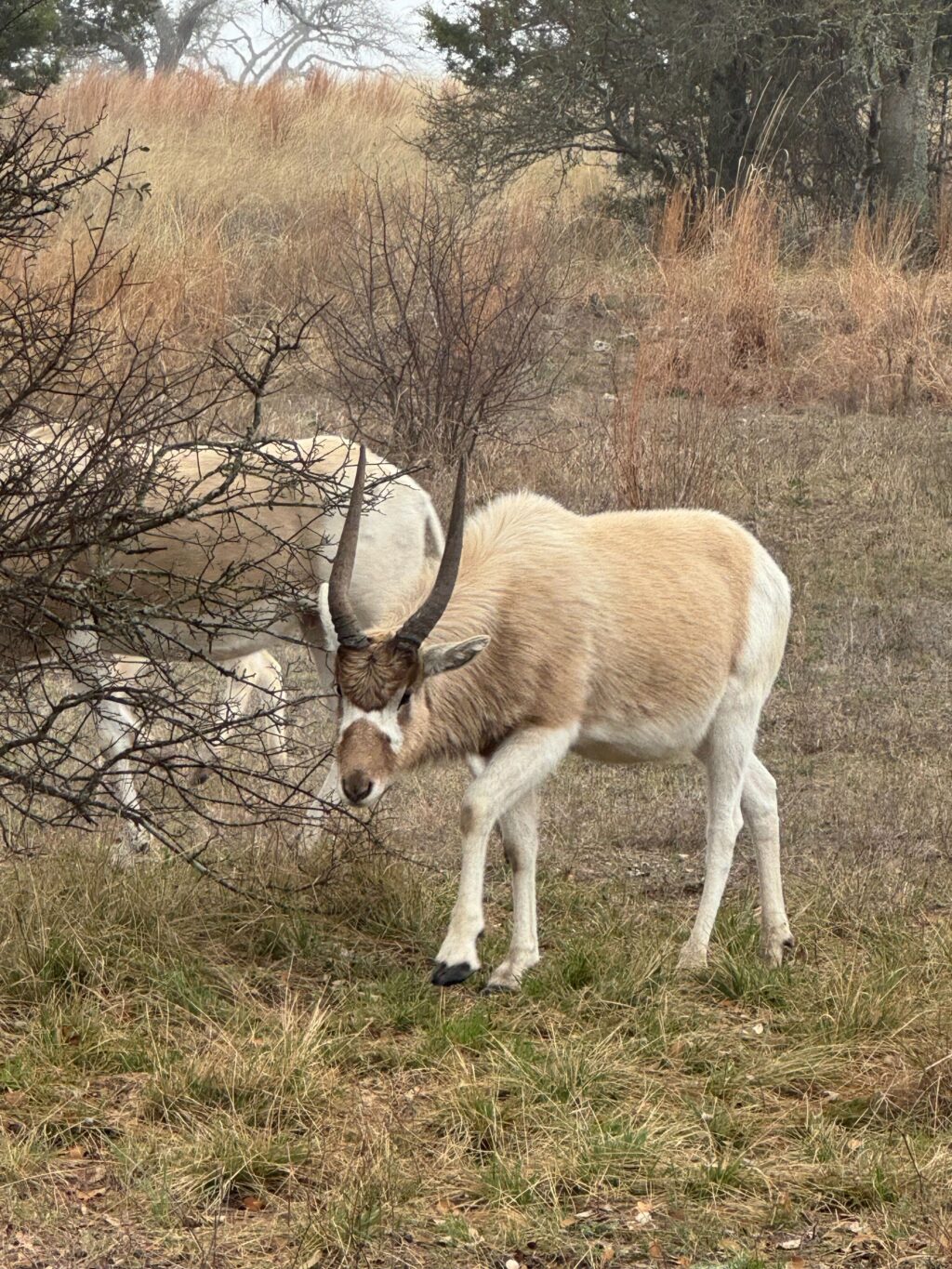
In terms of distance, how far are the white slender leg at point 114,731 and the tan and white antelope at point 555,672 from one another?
654 millimetres

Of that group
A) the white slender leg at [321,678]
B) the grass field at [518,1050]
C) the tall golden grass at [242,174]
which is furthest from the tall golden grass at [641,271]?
the grass field at [518,1050]

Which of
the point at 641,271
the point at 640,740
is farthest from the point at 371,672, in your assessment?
the point at 641,271

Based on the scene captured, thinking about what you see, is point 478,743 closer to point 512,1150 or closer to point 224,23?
point 512,1150

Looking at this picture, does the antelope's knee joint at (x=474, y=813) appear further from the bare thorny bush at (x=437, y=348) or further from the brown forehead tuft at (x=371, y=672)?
the bare thorny bush at (x=437, y=348)

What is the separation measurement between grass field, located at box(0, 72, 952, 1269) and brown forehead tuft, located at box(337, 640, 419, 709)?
0.86 metres

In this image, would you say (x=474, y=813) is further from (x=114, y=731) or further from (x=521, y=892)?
(x=114, y=731)

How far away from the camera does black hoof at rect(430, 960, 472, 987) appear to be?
16.8 feet

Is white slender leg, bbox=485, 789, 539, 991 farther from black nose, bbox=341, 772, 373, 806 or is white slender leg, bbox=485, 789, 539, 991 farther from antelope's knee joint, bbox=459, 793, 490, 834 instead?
black nose, bbox=341, 772, 373, 806

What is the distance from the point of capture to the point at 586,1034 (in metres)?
4.88

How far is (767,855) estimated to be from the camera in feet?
19.2

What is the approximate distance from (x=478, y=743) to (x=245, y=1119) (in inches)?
62.4

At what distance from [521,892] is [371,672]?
899 mm

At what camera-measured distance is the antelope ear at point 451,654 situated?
510cm

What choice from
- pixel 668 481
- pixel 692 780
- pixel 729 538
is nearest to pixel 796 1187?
pixel 729 538
